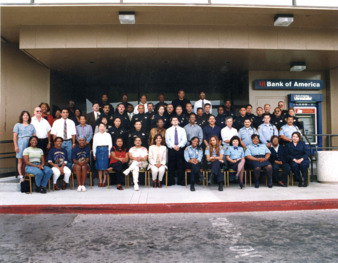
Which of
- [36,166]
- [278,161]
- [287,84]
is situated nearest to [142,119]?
[36,166]

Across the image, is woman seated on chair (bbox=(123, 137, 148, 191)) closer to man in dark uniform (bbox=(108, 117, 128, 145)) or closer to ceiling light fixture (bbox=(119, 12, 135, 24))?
man in dark uniform (bbox=(108, 117, 128, 145))

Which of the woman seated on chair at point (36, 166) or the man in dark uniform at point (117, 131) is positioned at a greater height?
the man in dark uniform at point (117, 131)

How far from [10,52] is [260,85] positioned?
32.2 ft

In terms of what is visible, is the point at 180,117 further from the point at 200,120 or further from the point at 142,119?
the point at 142,119

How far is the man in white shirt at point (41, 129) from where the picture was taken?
920 cm

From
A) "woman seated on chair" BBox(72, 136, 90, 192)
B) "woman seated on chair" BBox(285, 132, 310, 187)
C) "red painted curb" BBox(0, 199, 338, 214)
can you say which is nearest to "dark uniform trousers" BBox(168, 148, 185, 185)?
"woman seated on chair" BBox(72, 136, 90, 192)

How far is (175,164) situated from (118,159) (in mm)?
1639

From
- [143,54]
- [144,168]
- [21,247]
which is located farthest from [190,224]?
[143,54]

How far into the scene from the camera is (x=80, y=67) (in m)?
13.1

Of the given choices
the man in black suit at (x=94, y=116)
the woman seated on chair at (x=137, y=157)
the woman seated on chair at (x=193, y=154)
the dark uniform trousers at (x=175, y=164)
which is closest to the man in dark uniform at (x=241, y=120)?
the woman seated on chair at (x=193, y=154)

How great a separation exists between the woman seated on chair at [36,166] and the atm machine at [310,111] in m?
10.0

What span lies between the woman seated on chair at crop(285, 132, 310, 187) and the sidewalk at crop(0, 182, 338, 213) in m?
0.61

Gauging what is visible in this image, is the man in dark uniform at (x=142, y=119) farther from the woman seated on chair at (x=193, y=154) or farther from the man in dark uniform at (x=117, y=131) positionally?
the woman seated on chair at (x=193, y=154)

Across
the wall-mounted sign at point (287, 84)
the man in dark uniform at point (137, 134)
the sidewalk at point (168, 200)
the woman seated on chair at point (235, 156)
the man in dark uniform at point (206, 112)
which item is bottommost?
the sidewalk at point (168, 200)
